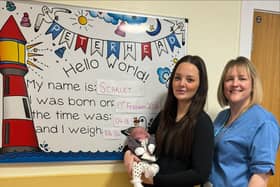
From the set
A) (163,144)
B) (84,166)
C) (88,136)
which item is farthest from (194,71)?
(84,166)

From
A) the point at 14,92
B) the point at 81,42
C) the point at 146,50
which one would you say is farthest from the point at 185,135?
the point at 14,92

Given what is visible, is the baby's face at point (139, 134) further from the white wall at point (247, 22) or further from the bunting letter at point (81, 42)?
the white wall at point (247, 22)

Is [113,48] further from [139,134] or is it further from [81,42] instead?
[139,134]

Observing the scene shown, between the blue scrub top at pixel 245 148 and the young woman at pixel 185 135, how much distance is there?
121 millimetres

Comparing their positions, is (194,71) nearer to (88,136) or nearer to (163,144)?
(163,144)

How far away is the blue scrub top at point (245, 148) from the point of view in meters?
→ 1.44

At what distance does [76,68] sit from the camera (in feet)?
5.68

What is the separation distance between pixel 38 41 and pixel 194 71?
2.57ft

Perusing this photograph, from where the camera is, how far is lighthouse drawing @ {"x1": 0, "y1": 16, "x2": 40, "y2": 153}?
1623mm

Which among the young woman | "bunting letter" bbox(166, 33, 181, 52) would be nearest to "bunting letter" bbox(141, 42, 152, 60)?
"bunting letter" bbox(166, 33, 181, 52)

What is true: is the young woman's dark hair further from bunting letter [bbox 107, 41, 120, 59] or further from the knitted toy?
bunting letter [bbox 107, 41, 120, 59]

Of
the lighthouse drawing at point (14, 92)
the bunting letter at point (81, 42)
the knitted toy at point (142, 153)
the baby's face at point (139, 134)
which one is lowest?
the knitted toy at point (142, 153)

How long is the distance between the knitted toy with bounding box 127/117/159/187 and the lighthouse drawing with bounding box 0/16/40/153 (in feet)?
1.73

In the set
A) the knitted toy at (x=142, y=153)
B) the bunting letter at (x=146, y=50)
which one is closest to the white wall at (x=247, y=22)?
the bunting letter at (x=146, y=50)
